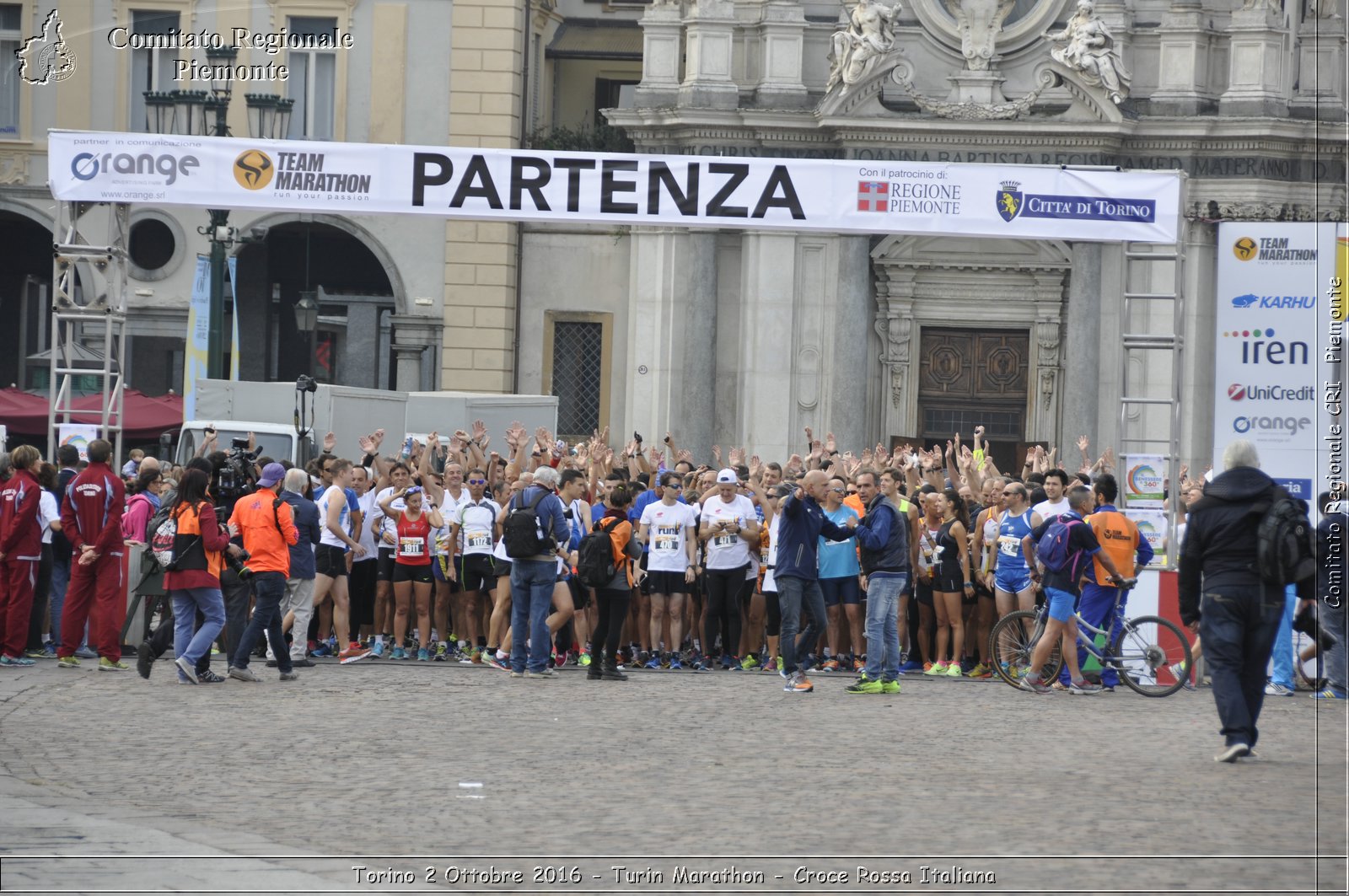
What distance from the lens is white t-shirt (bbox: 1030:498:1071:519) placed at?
18.7 meters

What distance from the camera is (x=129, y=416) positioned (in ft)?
103

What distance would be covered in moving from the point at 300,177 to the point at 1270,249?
967cm

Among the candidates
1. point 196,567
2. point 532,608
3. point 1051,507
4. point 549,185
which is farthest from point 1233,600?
point 549,185

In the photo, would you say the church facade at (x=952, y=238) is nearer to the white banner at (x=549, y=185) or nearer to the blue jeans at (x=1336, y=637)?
the white banner at (x=549, y=185)

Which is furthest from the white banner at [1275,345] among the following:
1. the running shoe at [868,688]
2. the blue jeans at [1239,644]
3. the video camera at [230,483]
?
the video camera at [230,483]

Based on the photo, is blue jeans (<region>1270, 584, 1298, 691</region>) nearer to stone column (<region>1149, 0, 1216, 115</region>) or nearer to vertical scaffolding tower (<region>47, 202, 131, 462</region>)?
vertical scaffolding tower (<region>47, 202, 131, 462</region>)

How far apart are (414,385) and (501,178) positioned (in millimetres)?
14165

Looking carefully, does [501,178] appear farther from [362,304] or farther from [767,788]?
[362,304]

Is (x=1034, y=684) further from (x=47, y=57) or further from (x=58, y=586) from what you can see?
(x=47, y=57)

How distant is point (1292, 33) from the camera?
1260 inches

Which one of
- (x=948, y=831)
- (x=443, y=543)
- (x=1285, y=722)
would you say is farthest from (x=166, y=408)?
(x=948, y=831)

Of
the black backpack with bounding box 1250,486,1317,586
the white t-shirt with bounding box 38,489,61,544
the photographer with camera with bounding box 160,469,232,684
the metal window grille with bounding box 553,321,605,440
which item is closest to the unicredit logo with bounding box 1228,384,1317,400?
the black backpack with bounding box 1250,486,1317,586

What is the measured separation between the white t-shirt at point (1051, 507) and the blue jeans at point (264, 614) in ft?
22.3

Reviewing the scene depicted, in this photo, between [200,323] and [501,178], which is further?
[200,323]
